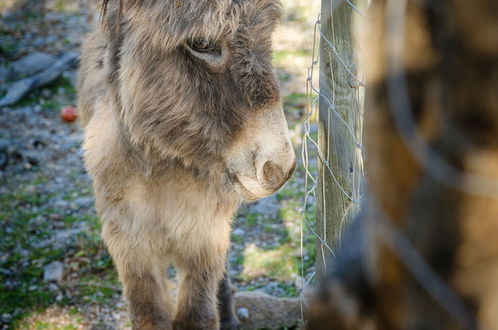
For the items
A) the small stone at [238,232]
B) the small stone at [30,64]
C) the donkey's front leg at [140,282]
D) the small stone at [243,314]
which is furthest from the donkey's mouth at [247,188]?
the small stone at [30,64]

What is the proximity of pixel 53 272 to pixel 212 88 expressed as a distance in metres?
2.26

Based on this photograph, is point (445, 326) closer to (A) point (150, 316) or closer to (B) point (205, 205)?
(B) point (205, 205)

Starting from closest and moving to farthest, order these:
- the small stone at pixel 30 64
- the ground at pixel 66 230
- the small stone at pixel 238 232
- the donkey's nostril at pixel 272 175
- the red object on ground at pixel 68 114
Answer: the donkey's nostril at pixel 272 175 → the ground at pixel 66 230 → the small stone at pixel 238 232 → the red object on ground at pixel 68 114 → the small stone at pixel 30 64

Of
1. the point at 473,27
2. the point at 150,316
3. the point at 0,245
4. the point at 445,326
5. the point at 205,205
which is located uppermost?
the point at 473,27

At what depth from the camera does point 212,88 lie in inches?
94.1

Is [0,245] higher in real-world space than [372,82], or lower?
lower

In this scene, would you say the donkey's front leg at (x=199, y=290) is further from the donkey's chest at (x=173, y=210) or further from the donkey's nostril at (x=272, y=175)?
the donkey's nostril at (x=272, y=175)

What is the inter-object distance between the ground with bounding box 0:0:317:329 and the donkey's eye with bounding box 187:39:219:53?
1.34 metres

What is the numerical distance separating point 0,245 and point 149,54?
8.22 ft

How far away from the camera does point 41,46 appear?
7883mm

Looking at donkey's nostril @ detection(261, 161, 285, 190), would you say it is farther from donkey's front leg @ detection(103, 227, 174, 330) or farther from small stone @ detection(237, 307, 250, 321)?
small stone @ detection(237, 307, 250, 321)

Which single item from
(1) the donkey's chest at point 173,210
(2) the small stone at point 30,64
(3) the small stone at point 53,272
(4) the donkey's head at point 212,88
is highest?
(4) the donkey's head at point 212,88

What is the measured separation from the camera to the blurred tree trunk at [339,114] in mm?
2338

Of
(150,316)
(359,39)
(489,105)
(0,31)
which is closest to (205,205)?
(150,316)
